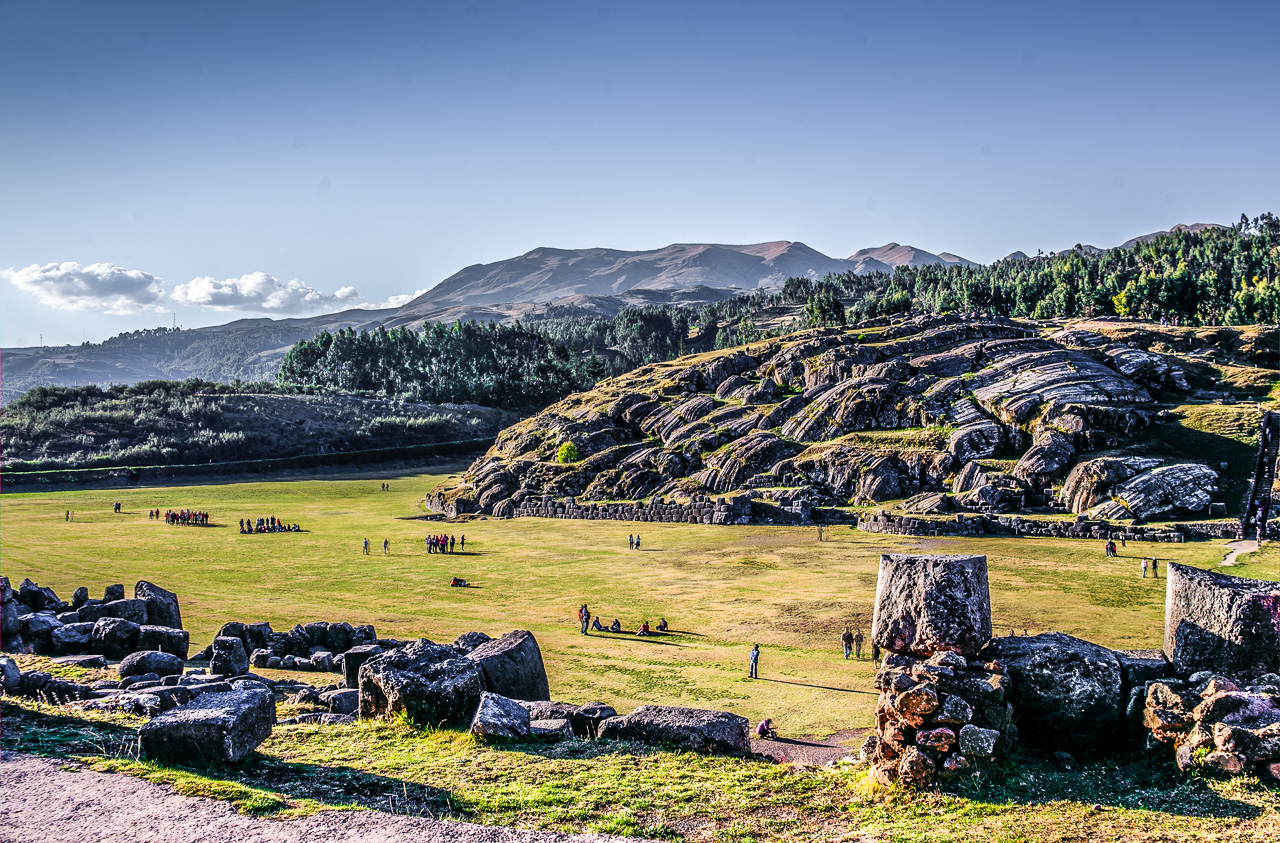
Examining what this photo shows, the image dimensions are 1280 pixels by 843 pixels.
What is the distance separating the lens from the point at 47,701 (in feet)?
58.4

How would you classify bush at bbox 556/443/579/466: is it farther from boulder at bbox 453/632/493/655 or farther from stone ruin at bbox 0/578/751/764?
boulder at bbox 453/632/493/655

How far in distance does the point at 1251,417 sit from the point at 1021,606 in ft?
169

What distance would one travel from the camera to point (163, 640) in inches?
1041

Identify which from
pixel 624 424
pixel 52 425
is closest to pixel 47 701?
pixel 624 424

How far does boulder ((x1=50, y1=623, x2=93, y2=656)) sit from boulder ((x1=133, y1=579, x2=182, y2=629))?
355 centimetres

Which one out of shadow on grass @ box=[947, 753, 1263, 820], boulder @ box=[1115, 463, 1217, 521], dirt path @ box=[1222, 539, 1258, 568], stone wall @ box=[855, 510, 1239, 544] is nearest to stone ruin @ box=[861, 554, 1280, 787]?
shadow on grass @ box=[947, 753, 1263, 820]

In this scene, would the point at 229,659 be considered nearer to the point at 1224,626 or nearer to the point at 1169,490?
the point at 1224,626

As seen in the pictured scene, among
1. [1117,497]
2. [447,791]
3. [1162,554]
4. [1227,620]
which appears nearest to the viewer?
[447,791]

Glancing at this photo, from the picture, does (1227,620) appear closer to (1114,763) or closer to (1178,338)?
(1114,763)

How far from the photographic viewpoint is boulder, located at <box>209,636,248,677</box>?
79.0ft

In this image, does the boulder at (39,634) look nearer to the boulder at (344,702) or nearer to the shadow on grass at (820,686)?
the boulder at (344,702)

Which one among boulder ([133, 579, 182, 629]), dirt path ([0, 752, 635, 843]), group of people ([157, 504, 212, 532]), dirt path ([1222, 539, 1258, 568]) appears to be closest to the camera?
dirt path ([0, 752, 635, 843])

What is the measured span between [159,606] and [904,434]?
230 ft

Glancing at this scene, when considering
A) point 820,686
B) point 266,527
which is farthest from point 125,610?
point 266,527
